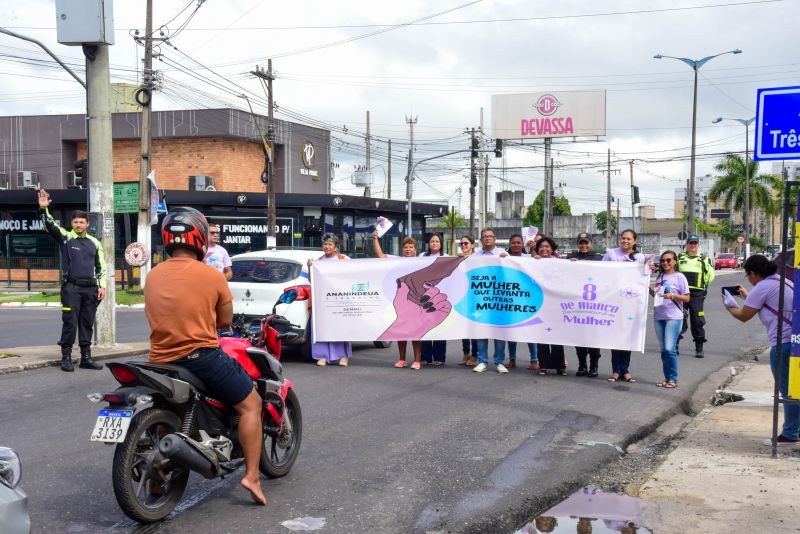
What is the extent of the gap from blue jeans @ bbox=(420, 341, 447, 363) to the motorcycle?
6.29 meters

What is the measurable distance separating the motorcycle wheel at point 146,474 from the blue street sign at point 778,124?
197 inches

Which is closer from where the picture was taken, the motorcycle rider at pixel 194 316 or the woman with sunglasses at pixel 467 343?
the motorcycle rider at pixel 194 316

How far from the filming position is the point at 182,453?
16.3ft

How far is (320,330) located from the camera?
11.9 m

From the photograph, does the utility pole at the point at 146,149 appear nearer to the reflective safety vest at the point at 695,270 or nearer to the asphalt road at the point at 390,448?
the asphalt road at the point at 390,448

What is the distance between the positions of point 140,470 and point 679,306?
24.5 ft

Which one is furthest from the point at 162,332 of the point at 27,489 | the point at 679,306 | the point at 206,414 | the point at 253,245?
the point at 253,245

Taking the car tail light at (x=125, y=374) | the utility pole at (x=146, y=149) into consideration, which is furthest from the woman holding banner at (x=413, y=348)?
the utility pole at (x=146, y=149)

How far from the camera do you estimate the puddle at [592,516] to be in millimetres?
5309

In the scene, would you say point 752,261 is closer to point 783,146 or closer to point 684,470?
point 783,146

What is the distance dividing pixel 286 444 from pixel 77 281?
18.2 ft

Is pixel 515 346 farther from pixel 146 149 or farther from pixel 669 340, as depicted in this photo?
pixel 146 149

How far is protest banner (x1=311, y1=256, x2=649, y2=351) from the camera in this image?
1098 cm

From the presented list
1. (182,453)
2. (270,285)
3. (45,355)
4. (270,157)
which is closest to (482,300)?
(270,285)
